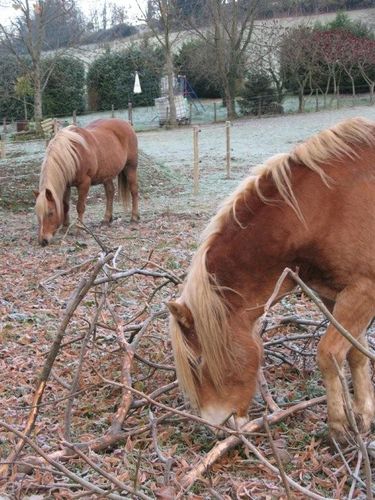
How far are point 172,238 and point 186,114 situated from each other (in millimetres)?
25966

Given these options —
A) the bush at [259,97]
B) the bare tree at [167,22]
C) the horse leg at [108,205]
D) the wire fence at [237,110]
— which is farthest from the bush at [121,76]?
the horse leg at [108,205]

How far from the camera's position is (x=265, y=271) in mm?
Answer: 2936

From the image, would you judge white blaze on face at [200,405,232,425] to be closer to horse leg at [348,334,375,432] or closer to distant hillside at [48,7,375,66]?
horse leg at [348,334,375,432]

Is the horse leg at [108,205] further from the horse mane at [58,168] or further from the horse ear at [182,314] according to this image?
the horse ear at [182,314]

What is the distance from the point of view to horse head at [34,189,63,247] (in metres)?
8.93

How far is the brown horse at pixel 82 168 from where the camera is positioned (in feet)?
29.7

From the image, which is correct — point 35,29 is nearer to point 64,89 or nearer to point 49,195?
point 64,89

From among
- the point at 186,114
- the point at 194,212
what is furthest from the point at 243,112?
the point at 194,212

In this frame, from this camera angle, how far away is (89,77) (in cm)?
3666

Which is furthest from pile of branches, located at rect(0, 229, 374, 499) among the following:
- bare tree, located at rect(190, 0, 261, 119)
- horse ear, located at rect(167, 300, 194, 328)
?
bare tree, located at rect(190, 0, 261, 119)

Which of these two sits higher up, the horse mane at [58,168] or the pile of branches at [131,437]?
the horse mane at [58,168]

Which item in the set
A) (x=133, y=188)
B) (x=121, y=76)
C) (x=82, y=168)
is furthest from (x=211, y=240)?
(x=121, y=76)

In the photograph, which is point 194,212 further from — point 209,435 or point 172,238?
point 209,435

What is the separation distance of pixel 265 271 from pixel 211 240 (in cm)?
30
